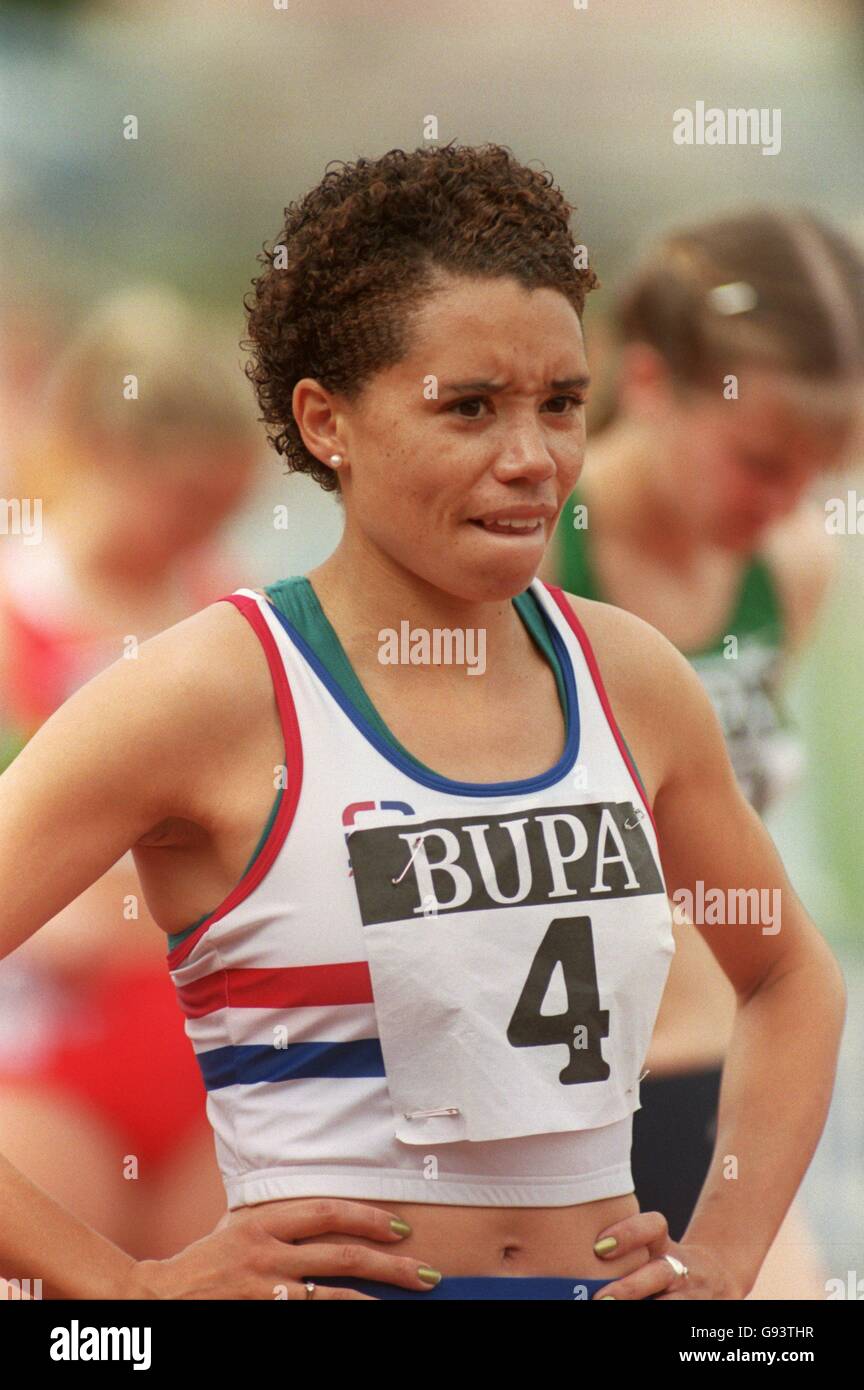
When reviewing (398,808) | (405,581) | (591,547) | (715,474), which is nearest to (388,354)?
(405,581)

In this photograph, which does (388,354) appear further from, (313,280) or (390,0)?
(390,0)

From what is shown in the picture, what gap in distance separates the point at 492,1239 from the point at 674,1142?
4.29 feet

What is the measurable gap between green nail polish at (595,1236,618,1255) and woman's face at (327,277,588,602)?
0.58 m

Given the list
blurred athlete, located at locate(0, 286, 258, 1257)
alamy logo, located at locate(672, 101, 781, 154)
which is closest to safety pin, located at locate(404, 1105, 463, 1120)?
blurred athlete, located at locate(0, 286, 258, 1257)

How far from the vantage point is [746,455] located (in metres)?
2.79

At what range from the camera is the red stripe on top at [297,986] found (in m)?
1.31

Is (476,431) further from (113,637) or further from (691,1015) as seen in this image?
(691,1015)

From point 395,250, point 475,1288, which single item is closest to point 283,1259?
point 475,1288

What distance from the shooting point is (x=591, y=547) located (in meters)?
2.67

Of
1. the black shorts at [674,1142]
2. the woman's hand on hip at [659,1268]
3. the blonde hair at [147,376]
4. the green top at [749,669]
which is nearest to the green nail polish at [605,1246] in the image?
the woman's hand on hip at [659,1268]

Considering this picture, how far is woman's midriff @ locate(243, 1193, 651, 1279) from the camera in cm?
136

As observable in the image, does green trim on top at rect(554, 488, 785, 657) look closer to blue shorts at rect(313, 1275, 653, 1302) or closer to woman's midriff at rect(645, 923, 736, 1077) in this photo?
woman's midriff at rect(645, 923, 736, 1077)

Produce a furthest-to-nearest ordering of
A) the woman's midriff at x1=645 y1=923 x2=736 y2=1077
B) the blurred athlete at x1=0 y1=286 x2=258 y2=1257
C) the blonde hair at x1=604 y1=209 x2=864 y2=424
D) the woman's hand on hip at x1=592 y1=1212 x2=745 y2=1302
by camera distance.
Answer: the blonde hair at x1=604 y1=209 x2=864 y2=424 < the woman's midriff at x1=645 y1=923 x2=736 y2=1077 < the blurred athlete at x1=0 y1=286 x2=258 y2=1257 < the woman's hand on hip at x1=592 y1=1212 x2=745 y2=1302

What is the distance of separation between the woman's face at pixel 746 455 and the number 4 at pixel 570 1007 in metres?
1.53
